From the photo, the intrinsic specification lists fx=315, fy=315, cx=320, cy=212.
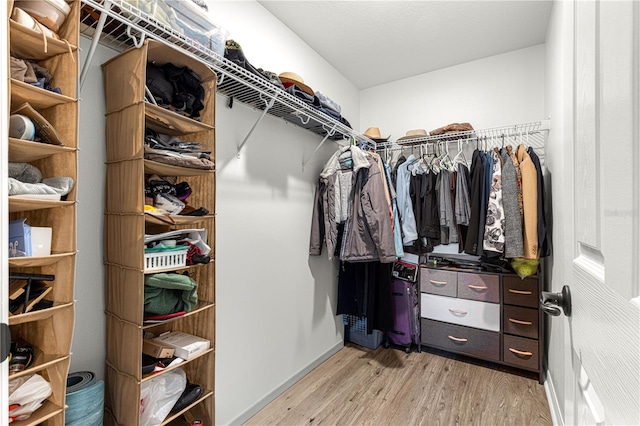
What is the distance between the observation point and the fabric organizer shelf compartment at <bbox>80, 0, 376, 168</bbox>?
1074 mm

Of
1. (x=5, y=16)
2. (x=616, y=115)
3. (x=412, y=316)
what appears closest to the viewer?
(x=616, y=115)

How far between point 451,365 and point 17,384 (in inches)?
105

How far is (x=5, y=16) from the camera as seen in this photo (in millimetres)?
719

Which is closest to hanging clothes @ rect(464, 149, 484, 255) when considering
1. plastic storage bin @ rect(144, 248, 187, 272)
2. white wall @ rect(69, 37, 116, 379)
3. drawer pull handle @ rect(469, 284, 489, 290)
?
drawer pull handle @ rect(469, 284, 489, 290)

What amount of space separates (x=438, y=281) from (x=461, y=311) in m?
0.29

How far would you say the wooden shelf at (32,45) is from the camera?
85cm

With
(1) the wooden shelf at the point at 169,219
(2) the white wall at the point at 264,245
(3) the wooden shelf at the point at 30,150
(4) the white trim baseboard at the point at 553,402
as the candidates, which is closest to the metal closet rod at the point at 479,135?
(2) the white wall at the point at 264,245

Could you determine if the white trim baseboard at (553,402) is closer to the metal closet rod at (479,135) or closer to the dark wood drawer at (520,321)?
the dark wood drawer at (520,321)

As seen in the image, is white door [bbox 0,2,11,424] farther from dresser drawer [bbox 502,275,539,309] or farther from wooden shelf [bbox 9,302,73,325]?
dresser drawer [bbox 502,275,539,309]

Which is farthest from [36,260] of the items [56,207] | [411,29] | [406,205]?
[411,29]

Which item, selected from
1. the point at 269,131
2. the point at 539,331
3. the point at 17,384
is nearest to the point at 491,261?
the point at 539,331

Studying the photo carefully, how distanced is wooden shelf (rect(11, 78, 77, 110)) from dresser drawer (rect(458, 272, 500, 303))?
2.71 meters

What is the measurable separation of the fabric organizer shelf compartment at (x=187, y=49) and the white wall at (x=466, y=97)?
121 cm

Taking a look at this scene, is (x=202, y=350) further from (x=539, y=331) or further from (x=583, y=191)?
(x=539, y=331)
